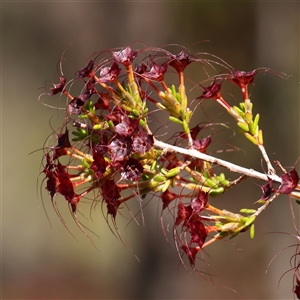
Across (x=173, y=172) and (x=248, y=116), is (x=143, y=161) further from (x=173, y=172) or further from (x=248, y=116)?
(x=248, y=116)

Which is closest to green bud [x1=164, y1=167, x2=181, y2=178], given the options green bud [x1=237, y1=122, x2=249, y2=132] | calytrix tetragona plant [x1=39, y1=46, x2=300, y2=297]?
calytrix tetragona plant [x1=39, y1=46, x2=300, y2=297]

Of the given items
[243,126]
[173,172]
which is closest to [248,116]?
[243,126]

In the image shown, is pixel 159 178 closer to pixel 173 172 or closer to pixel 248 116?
pixel 173 172

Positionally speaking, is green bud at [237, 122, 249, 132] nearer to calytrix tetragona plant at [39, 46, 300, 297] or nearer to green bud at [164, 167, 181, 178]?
calytrix tetragona plant at [39, 46, 300, 297]

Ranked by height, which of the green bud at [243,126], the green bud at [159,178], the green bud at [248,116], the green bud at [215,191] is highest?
the green bud at [248,116]

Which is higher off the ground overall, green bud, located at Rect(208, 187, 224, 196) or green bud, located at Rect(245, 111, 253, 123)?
green bud, located at Rect(245, 111, 253, 123)

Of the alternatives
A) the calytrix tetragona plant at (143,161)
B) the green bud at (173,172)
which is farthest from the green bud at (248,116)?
the green bud at (173,172)

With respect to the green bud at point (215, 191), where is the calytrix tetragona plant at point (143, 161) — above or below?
above

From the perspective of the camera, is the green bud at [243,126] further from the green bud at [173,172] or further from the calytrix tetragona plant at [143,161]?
the green bud at [173,172]

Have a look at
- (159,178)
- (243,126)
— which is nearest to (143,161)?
(159,178)

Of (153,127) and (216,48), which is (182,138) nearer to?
(153,127)

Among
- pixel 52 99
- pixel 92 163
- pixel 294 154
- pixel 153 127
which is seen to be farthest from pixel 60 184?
pixel 294 154
